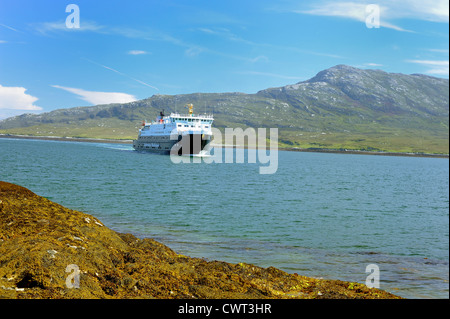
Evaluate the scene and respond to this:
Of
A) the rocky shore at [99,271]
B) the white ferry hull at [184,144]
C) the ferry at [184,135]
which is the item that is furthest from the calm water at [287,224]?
the ferry at [184,135]

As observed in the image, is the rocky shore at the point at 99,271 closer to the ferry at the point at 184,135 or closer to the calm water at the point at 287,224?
the calm water at the point at 287,224

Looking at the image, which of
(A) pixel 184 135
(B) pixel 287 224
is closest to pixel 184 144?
(A) pixel 184 135

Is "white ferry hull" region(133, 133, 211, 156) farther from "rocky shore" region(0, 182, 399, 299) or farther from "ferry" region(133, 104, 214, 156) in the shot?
"rocky shore" region(0, 182, 399, 299)

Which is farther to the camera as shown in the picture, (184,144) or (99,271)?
(184,144)

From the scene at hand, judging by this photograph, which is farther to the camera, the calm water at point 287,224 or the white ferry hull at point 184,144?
the white ferry hull at point 184,144

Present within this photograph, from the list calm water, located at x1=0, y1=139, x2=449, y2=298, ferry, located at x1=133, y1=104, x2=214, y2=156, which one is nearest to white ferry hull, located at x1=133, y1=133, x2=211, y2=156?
ferry, located at x1=133, y1=104, x2=214, y2=156

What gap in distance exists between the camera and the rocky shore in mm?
8055

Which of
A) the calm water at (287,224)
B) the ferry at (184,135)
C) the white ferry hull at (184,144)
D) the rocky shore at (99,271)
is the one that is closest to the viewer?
the rocky shore at (99,271)

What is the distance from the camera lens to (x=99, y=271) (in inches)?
364

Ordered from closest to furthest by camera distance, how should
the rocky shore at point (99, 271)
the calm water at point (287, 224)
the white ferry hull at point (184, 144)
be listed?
1. the rocky shore at point (99, 271)
2. the calm water at point (287, 224)
3. the white ferry hull at point (184, 144)

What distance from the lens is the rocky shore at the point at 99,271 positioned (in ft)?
26.4

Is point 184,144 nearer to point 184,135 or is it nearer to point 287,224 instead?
point 184,135
